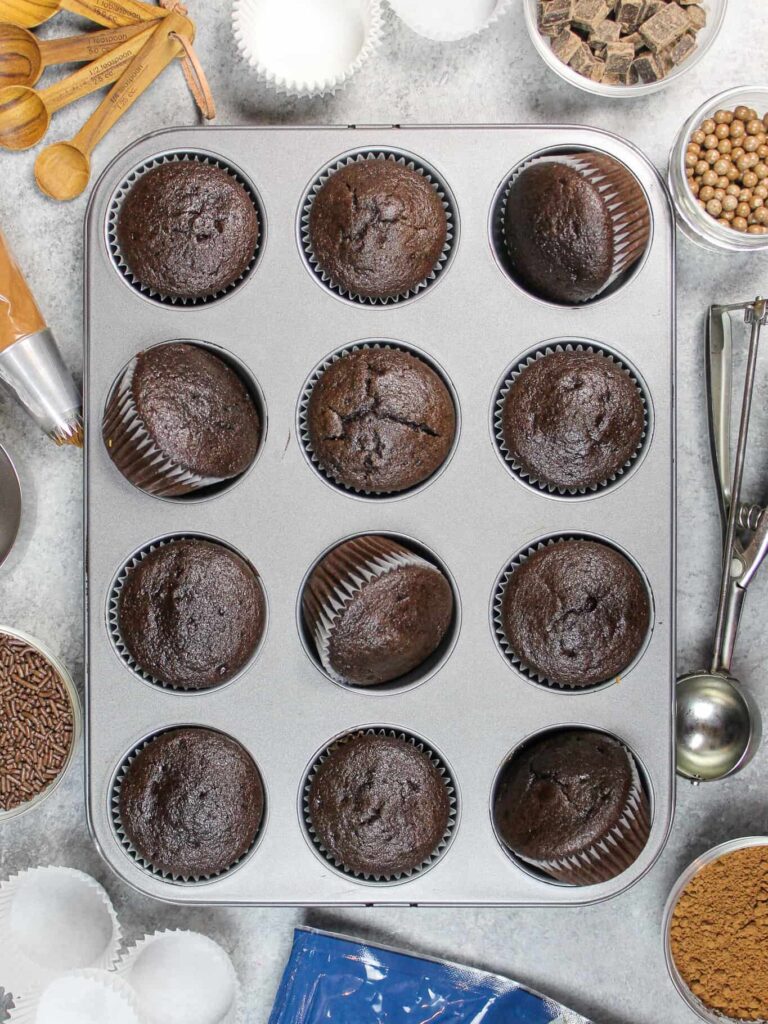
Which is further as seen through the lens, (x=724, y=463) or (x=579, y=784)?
(x=724, y=463)

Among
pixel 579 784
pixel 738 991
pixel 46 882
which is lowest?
pixel 738 991

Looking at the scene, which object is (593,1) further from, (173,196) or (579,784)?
(579,784)

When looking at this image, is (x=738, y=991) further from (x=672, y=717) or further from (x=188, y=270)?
(x=188, y=270)

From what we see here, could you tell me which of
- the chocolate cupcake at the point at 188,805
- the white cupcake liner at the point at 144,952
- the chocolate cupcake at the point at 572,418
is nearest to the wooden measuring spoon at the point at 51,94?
the chocolate cupcake at the point at 572,418

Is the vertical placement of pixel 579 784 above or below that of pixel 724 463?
below

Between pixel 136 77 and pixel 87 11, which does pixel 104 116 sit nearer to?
pixel 136 77

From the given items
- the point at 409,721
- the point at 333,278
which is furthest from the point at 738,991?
the point at 333,278

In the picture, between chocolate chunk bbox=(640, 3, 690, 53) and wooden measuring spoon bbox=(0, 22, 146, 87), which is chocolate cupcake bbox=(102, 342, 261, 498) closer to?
wooden measuring spoon bbox=(0, 22, 146, 87)
